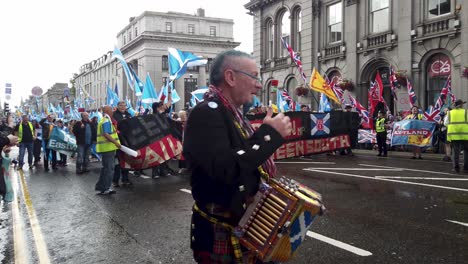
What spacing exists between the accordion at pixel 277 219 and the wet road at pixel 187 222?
2478mm

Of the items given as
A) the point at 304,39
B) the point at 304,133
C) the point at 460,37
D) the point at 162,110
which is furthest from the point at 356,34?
the point at 162,110

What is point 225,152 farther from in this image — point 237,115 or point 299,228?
point 299,228

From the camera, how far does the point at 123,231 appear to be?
5766mm

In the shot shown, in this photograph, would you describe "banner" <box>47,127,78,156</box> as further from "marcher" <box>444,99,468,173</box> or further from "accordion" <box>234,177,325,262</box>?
"accordion" <box>234,177,325,262</box>

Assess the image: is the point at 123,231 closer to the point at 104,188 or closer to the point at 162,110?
the point at 104,188

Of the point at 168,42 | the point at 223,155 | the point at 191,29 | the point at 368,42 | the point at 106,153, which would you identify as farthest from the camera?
the point at 191,29

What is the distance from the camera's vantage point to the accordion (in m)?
1.99

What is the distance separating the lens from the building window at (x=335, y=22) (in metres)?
23.5

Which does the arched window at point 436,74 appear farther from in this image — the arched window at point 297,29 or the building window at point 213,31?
the building window at point 213,31

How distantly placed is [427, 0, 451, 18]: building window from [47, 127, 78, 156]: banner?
645 inches

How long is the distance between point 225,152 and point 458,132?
426 inches

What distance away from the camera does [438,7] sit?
18.1 meters

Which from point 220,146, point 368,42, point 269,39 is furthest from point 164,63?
point 220,146

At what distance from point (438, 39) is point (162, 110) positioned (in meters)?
13.3
